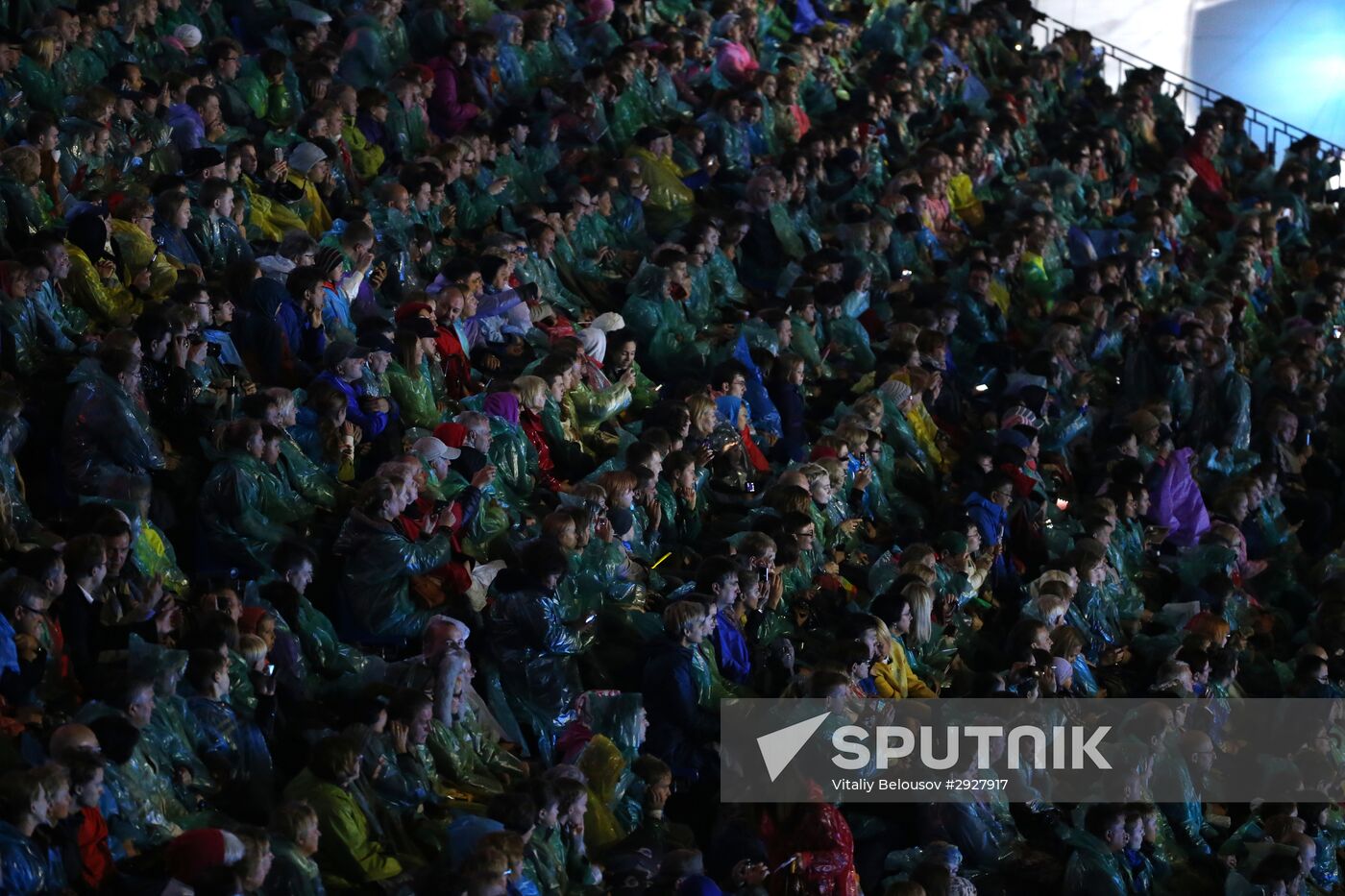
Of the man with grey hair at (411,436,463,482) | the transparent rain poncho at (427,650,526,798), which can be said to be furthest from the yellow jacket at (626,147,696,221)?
the transparent rain poncho at (427,650,526,798)

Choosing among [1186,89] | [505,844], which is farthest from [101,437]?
[1186,89]

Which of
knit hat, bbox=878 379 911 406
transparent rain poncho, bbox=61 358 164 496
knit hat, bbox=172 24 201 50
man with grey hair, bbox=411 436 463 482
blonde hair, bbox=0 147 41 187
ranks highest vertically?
knit hat, bbox=172 24 201 50

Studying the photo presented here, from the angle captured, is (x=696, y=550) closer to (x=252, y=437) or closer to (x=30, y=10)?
(x=252, y=437)

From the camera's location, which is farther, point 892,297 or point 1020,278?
point 1020,278

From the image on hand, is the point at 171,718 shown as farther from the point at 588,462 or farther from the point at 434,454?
the point at 588,462

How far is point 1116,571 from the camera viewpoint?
1247 centimetres

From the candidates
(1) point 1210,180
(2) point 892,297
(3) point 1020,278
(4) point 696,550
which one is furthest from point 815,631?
(1) point 1210,180

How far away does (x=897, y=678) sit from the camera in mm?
10594

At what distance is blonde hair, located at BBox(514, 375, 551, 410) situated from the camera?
11266 millimetres

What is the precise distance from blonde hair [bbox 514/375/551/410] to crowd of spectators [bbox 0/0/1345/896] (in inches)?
3.1

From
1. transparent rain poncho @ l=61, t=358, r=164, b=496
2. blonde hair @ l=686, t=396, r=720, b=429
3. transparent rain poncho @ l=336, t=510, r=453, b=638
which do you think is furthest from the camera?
blonde hair @ l=686, t=396, r=720, b=429

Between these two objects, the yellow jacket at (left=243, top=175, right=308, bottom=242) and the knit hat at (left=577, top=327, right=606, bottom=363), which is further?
the knit hat at (left=577, top=327, right=606, bottom=363)

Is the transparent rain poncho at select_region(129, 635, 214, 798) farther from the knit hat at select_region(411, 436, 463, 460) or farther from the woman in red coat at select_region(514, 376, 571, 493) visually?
the woman in red coat at select_region(514, 376, 571, 493)

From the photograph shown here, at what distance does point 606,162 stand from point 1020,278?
297cm
